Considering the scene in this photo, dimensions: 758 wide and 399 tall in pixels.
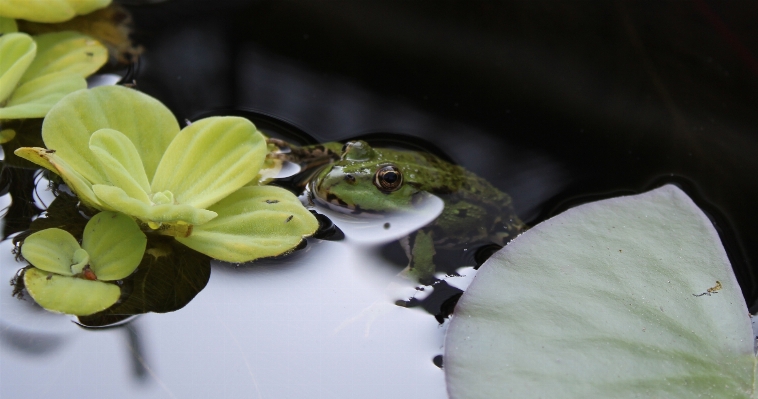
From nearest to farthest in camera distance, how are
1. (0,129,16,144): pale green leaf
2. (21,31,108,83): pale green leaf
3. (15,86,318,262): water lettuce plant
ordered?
(15,86,318,262): water lettuce plant < (0,129,16,144): pale green leaf < (21,31,108,83): pale green leaf

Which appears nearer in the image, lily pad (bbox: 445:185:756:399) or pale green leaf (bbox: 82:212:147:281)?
lily pad (bbox: 445:185:756:399)

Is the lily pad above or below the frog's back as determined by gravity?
above

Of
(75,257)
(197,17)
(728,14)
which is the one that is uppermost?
(728,14)

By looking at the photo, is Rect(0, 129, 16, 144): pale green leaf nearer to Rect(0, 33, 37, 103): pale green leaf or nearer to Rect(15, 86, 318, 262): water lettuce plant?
Rect(0, 33, 37, 103): pale green leaf

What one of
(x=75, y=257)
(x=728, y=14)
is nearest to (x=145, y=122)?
(x=75, y=257)

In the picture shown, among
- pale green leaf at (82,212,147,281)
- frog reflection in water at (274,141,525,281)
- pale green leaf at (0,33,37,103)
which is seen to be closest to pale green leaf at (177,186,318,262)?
pale green leaf at (82,212,147,281)

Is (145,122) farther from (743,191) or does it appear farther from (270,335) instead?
(743,191)
